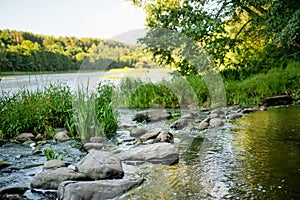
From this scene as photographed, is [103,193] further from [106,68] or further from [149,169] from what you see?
[106,68]

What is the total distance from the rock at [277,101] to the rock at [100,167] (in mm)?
6002

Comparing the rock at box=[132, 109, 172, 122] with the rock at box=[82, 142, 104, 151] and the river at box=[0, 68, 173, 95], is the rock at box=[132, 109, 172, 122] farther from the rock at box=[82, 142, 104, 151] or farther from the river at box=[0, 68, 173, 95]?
the rock at box=[82, 142, 104, 151]

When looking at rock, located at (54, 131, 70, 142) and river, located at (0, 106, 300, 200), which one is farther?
rock, located at (54, 131, 70, 142)

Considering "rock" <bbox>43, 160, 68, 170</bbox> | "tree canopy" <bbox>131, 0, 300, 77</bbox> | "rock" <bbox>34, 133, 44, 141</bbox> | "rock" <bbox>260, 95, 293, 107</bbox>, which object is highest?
"tree canopy" <bbox>131, 0, 300, 77</bbox>

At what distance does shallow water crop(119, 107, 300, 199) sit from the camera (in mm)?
2762

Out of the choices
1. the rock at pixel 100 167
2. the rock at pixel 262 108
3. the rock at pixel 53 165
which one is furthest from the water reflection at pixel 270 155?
the rock at pixel 53 165

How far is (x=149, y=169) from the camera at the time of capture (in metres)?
3.55

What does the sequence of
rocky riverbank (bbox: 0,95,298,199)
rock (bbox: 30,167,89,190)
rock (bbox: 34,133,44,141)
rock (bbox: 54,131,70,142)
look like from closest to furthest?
rocky riverbank (bbox: 0,95,298,199)
rock (bbox: 30,167,89,190)
rock (bbox: 54,131,70,142)
rock (bbox: 34,133,44,141)

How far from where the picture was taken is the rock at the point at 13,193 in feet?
9.18

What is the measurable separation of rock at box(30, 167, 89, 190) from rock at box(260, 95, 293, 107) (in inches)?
252

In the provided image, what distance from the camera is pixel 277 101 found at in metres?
8.55

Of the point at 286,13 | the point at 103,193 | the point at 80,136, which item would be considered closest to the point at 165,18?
the point at 286,13

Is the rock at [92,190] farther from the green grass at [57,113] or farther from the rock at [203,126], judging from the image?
the rock at [203,126]

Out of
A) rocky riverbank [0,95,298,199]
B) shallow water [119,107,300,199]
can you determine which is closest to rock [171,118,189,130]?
rocky riverbank [0,95,298,199]
